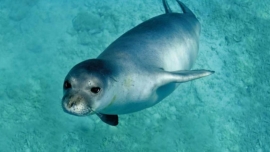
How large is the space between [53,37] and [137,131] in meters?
2.36

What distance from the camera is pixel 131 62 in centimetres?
268

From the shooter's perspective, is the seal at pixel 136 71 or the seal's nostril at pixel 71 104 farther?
the seal at pixel 136 71

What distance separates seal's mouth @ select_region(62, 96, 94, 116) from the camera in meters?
1.96

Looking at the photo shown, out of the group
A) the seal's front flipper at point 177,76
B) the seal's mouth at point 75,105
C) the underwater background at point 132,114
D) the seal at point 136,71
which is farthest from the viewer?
the underwater background at point 132,114

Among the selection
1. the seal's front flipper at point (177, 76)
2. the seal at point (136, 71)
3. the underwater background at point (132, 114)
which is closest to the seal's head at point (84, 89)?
the seal at point (136, 71)

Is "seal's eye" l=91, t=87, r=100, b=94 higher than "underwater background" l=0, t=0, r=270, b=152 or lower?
higher

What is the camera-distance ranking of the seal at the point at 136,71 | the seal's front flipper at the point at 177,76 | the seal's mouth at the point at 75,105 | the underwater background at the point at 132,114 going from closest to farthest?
the seal's mouth at the point at 75,105
the seal at the point at 136,71
the seal's front flipper at the point at 177,76
the underwater background at the point at 132,114

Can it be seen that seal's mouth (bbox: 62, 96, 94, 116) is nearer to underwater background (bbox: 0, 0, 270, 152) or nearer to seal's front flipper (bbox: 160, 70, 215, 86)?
seal's front flipper (bbox: 160, 70, 215, 86)

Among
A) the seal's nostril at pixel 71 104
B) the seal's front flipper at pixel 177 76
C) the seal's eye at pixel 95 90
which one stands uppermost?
the seal's nostril at pixel 71 104

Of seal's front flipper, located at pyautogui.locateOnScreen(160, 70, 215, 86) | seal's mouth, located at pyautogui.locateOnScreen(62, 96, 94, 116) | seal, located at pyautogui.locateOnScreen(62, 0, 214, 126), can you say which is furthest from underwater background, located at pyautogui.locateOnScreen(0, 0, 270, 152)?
seal's mouth, located at pyautogui.locateOnScreen(62, 96, 94, 116)

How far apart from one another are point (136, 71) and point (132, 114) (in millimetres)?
2065

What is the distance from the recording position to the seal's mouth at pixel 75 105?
196cm

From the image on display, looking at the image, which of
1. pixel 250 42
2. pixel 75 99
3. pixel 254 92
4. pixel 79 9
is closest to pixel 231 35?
pixel 250 42

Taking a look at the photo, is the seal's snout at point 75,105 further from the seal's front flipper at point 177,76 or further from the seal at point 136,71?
the seal's front flipper at point 177,76
